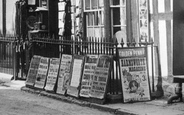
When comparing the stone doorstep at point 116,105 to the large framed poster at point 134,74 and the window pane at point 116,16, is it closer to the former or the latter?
the large framed poster at point 134,74

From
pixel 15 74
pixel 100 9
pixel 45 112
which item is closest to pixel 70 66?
pixel 45 112

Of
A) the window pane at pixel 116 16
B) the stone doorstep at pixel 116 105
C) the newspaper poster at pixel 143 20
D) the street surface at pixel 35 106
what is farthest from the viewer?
the window pane at pixel 116 16

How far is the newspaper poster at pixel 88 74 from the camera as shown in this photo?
9.15m

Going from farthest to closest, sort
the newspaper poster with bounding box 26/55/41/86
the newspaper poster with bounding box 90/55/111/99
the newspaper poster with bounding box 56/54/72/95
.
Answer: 1. the newspaper poster with bounding box 26/55/41/86
2. the newspaper poster with bounding box 56/54/72/95
3. the newspaper poster with bounding box 90/55/111/99

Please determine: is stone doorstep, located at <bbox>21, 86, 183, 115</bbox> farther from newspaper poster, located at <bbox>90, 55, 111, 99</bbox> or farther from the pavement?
newspaper poster, located at <bbox>90, 55, 111, 99</bbox>

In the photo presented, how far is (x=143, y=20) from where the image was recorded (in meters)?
10.3

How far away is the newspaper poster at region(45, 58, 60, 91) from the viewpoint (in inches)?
409

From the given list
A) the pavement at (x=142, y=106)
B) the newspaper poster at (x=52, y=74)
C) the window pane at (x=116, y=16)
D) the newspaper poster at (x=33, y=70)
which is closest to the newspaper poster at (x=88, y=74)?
the pavement at (x=142, y=106)

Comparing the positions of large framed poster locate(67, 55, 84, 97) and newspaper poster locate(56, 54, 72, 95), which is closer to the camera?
large framed poster locate(67, 55, 84, 97)

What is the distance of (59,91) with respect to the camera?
1020cm

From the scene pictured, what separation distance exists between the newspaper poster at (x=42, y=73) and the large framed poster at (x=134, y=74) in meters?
2.65

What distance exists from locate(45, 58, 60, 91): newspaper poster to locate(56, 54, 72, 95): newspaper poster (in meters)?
0.17

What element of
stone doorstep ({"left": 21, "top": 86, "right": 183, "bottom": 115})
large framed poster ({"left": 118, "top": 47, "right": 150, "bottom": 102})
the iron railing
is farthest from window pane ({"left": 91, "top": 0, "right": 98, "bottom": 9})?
large framed poster ({"left": 118, "top": 47, "right": 150, "bottom": 102})

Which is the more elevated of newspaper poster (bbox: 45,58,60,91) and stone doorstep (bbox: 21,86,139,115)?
newspaper poster (bbox: 45,58,60,91)
